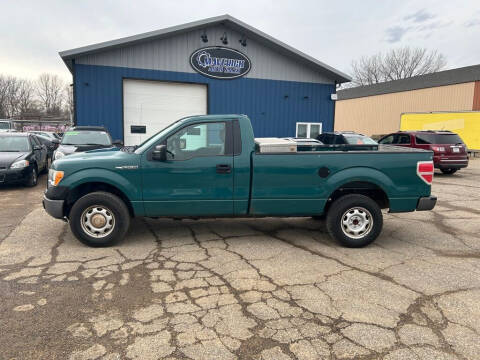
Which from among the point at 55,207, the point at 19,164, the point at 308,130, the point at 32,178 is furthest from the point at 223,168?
the point at 308,130

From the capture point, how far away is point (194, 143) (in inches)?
190

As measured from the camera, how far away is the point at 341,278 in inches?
154

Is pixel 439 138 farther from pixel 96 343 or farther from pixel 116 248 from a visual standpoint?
pixel 96 343

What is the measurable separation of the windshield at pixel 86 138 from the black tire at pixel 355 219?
314 inches

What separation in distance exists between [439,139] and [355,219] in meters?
10.1

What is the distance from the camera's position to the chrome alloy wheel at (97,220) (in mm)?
4762

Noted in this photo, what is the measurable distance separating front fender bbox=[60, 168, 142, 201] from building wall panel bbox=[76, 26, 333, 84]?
974cm

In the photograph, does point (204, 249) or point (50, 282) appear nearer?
point (50, 282)

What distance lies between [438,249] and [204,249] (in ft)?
11.0

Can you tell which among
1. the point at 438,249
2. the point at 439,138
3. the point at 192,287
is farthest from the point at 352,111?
the point at 192,287

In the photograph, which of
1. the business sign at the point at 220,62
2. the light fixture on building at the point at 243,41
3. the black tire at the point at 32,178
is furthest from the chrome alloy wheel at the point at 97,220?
the light fixture on building at the point at 243,41

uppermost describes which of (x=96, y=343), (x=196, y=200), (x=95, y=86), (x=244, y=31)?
(x=244, y=31)

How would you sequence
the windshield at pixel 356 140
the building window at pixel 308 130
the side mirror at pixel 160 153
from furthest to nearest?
1. the building window at pixel 308 130
2. the windshield at pixel 356 140
3. the side mirror at pixel 160 153

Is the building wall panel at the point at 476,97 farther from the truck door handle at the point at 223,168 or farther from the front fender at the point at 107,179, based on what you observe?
the front fender at the point at 107,179
